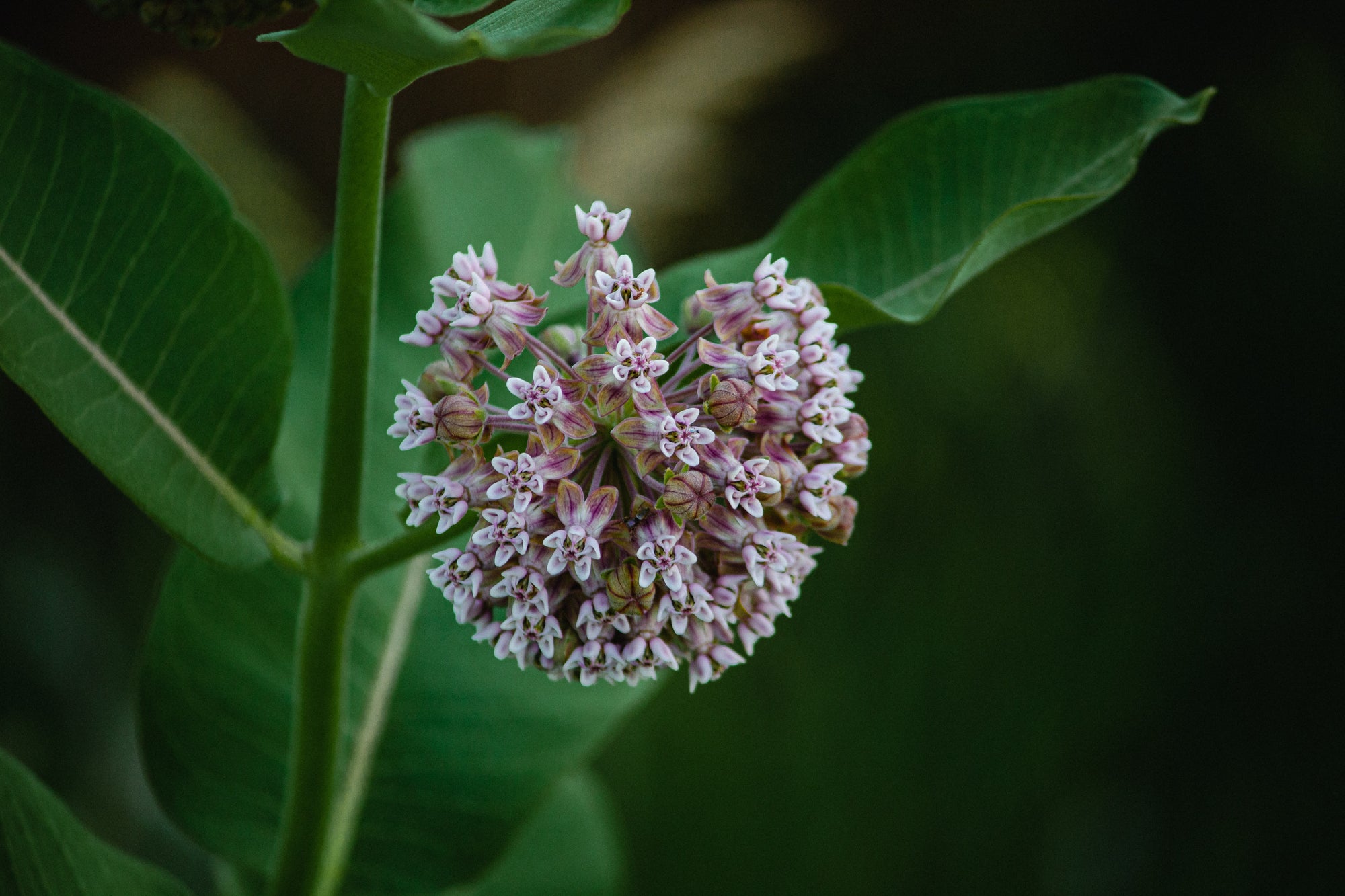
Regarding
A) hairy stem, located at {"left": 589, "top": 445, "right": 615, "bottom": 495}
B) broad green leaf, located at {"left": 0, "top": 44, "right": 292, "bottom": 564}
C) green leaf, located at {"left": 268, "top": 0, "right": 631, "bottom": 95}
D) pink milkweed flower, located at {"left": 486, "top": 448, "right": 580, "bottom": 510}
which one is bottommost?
hairy stem, located at {"left": 589, "top": 445, "right": 615, "bottom": 495}

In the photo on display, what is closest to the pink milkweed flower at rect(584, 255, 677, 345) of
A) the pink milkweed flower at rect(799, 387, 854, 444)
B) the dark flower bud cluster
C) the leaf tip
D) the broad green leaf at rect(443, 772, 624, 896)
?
the pink milkweed flower at rect(799, 387, 854, 444)

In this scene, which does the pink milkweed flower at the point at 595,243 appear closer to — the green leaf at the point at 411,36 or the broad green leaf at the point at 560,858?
the green leaf at the point at 411,36

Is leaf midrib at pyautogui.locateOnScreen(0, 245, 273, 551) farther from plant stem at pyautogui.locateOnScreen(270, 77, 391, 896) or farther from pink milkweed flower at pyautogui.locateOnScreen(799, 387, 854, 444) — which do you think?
pink milkweed flower at pyautogui.locateOnScreen(799, 387, 854, 444)

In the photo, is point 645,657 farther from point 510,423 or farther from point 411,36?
point 411,36

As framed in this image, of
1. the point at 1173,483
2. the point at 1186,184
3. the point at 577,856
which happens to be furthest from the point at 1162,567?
the point at 577,856

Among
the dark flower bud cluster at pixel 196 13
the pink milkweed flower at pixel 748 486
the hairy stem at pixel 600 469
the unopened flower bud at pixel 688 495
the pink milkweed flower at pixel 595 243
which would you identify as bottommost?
the pink milkweed flower at pixel 748 486

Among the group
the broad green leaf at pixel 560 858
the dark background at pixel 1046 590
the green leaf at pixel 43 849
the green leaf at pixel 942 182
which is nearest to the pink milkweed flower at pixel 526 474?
the green leaf at pixel 942 182

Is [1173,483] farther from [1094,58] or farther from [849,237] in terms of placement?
[849,237]
